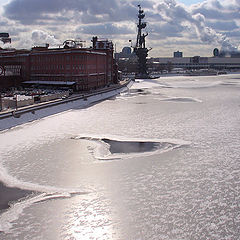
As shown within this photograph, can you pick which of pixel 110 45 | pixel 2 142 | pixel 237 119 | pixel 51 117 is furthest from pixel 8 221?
pixel 110 45

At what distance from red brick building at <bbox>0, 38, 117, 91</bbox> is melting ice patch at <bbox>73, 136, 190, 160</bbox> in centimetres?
2647

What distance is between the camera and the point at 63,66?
47625 mm

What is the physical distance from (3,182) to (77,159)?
13.6 ft

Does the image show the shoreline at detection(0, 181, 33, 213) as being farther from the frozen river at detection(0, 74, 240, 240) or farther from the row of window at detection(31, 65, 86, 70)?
the row of window at detection(31, 65, 86, 70)

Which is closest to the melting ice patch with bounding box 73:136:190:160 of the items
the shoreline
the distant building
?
the shoreline

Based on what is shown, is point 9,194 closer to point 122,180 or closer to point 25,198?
point 25,198

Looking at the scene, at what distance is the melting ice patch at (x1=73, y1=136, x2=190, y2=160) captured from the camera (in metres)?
17.4

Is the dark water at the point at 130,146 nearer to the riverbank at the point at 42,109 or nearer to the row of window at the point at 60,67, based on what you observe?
the riverbank at the point at 42,109

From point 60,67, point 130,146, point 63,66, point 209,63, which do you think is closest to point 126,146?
point 130,146

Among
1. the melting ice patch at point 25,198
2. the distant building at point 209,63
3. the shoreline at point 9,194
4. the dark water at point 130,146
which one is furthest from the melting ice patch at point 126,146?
the distant building at point 209,63

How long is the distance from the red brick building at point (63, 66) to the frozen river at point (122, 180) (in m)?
22.8

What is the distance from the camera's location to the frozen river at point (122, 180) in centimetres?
997

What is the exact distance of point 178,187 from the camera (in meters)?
12.9

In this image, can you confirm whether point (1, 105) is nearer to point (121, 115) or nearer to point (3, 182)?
point (121, 115)
